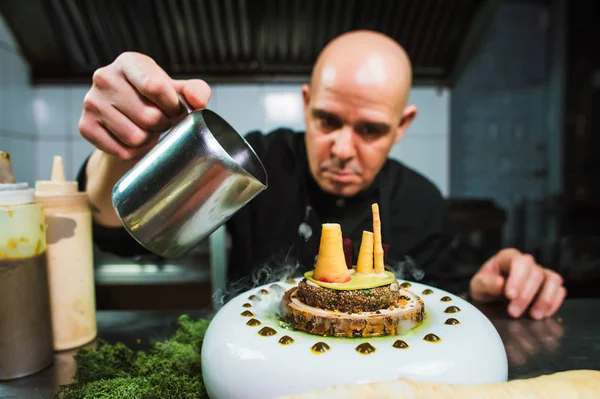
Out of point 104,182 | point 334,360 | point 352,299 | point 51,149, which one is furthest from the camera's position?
point 51,149

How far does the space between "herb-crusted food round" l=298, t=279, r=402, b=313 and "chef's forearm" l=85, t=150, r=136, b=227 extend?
62cm

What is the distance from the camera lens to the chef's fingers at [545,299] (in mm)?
1146

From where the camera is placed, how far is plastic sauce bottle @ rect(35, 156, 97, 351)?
35.9 inches

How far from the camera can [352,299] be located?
67cm

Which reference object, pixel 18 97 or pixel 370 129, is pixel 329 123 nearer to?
pixel 370 129

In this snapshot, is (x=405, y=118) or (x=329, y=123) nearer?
(x=329, y=123)

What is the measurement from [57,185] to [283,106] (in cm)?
177

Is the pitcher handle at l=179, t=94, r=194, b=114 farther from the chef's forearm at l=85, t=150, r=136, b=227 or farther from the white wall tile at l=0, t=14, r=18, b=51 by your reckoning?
the white wall tile at l=0, t=14, r=18, b=51

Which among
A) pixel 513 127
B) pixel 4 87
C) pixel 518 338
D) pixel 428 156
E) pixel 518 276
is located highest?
pixel 4 87

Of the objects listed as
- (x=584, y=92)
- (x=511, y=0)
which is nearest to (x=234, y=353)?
(x=584, y=92)

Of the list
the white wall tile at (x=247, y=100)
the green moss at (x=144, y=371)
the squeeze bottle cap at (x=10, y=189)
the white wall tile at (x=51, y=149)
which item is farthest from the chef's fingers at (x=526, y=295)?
the white wall tile at (x=51, y=149)

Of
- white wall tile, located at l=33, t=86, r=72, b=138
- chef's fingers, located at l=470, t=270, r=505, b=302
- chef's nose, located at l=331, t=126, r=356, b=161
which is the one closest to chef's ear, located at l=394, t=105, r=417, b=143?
chef's nose, located at l=331, t=126, r=356, b=161

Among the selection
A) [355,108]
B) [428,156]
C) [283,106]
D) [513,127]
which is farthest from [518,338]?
[513,127]

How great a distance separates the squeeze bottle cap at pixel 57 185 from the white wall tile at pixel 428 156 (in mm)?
2254
